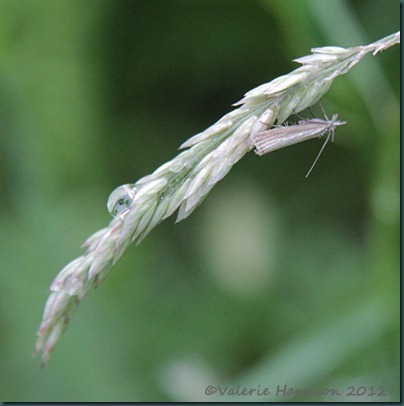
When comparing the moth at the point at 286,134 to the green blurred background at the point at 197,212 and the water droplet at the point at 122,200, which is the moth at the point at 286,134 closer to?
the water droplet at the point at 122,200

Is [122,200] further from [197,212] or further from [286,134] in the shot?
[197,212]

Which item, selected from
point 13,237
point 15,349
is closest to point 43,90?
point 13,237

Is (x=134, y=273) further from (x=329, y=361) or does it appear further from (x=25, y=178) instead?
(x=329, y=361)

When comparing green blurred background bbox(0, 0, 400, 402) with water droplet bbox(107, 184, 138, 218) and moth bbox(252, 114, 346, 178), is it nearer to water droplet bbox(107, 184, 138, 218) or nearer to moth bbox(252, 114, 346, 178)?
moth bbox(252, 114, 346, 178)

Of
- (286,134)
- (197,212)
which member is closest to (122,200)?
(286,134)

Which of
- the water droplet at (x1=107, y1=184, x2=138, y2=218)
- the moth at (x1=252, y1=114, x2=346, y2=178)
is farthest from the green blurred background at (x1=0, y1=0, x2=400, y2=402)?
the water droplet at (x1=107, y1=184, x2=138, y2=218)
